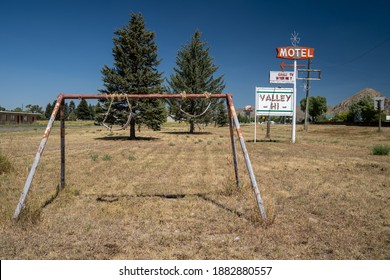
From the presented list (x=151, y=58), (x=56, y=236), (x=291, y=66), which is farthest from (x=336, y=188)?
(x=151, y=58)

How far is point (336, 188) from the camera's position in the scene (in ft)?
28.7

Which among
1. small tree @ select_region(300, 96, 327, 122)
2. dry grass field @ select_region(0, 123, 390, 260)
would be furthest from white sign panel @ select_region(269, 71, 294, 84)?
small tree @ select_region(300, 96, 327, 122)

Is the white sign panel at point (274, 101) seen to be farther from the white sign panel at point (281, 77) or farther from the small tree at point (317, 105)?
the small tree at point (317, 105)

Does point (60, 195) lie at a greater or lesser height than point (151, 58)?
lesser

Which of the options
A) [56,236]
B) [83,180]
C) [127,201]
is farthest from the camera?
[83,180]

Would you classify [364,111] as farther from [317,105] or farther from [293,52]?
[293,52]

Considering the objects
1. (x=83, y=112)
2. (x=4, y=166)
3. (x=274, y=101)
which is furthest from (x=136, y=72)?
(x=83, y=112)

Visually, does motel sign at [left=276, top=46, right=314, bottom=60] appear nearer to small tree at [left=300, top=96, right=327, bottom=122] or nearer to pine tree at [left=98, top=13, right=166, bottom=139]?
pine tree at [left=98, top=13, right=166, bottom=139]

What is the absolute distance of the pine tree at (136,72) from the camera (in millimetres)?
25734

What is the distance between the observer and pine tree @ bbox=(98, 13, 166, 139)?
25734mm

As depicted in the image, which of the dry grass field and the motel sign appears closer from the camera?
the dry grass field

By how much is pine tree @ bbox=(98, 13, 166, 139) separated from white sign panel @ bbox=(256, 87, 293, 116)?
8326 mm
